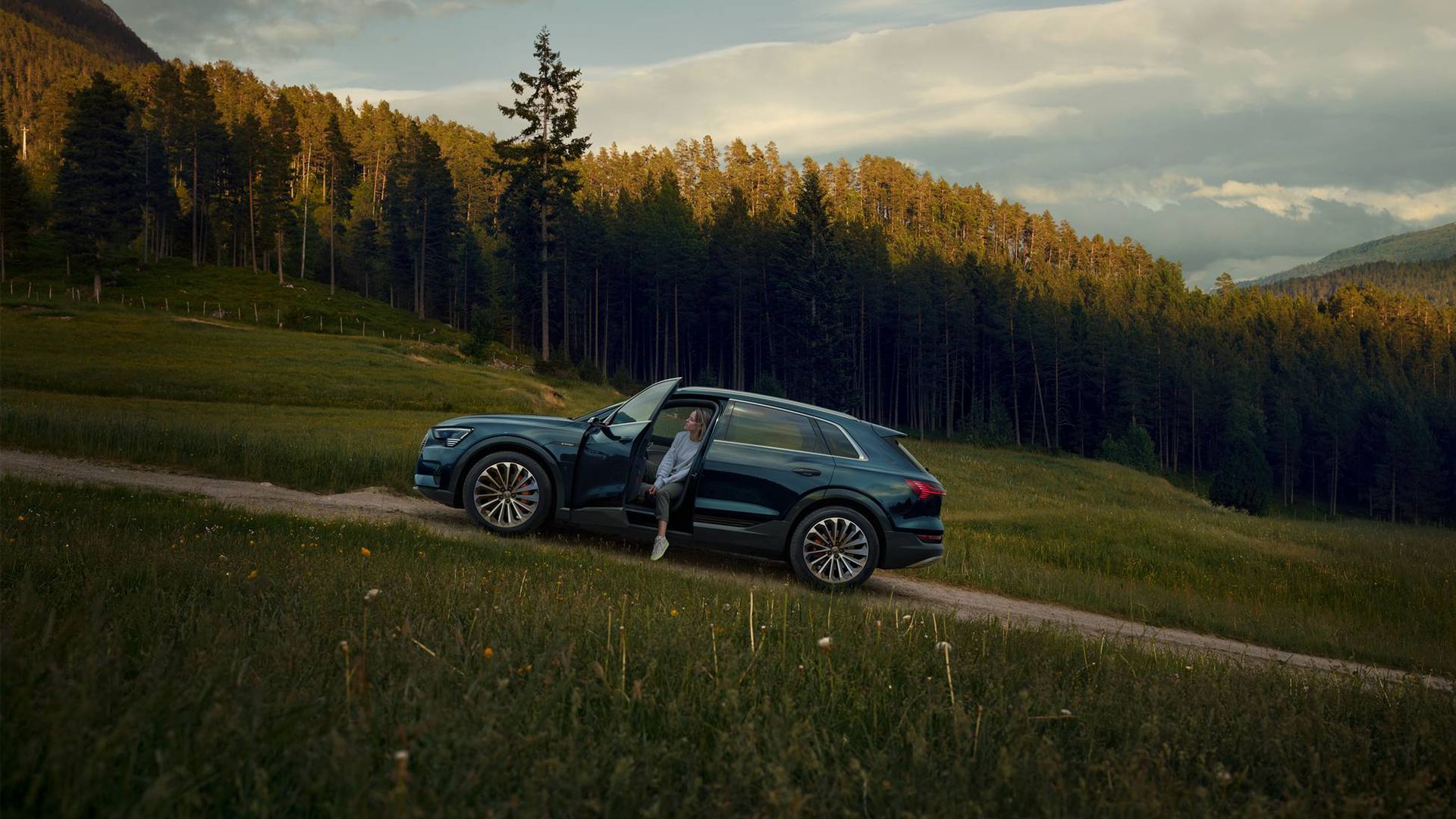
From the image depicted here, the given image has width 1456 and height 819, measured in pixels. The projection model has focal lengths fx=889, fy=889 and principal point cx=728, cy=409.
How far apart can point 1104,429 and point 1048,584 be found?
10253 centimetres

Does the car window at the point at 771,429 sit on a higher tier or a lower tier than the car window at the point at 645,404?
lower

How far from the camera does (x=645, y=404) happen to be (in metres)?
11.1

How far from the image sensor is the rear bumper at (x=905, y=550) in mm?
10227

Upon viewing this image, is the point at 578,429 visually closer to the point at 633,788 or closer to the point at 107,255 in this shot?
the point at 633,788

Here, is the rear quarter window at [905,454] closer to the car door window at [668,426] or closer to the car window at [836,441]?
the car window at [836,441]

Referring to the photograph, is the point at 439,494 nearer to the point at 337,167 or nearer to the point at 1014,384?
the point at 1014,384

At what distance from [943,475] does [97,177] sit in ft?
300

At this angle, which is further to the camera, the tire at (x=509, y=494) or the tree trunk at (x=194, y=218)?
the tree trunk at (x=194, y=218)

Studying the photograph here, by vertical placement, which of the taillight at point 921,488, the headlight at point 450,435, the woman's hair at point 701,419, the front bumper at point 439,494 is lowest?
the front bumper at point 439,494

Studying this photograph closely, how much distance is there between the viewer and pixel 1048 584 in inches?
520

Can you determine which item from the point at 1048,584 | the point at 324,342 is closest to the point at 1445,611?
the point at 1048,584

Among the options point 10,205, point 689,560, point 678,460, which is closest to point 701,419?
point 678,460

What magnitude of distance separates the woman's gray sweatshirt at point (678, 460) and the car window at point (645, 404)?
0.51 meters

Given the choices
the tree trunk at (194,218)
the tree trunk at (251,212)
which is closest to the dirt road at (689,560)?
the tree trunk at (251,212)
